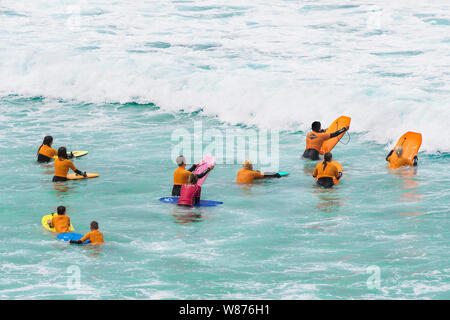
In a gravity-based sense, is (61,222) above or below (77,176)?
below

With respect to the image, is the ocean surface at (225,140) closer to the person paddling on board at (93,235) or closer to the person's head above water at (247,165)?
the person paddling on board at (93,235)

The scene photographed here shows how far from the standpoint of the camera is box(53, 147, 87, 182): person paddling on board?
17.2 m

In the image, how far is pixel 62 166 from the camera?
17266 millimetres

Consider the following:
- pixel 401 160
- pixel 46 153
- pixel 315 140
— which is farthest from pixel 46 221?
pixel 401 160

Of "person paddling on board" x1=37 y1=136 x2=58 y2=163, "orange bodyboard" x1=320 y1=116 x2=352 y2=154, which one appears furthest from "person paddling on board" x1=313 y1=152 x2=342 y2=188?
"person paddling on board" x1=37 y1=136 x2=58 y2=163

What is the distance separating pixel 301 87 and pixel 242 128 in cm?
363

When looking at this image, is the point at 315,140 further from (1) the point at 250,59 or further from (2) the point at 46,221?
(1) the point at 250,59

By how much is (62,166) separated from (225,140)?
6.22 m

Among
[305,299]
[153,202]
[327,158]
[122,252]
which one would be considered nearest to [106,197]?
[153,202]

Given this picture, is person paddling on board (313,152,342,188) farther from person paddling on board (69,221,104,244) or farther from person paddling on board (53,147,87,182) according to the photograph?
person paddling on board (69,221,104,244)

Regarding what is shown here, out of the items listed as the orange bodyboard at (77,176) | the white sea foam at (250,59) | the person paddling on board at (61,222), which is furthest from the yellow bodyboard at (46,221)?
the white sea foam at (250,59)

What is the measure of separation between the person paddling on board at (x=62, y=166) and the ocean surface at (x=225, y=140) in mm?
255

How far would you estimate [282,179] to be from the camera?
57.7 ft

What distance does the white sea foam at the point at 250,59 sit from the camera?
24703mm
